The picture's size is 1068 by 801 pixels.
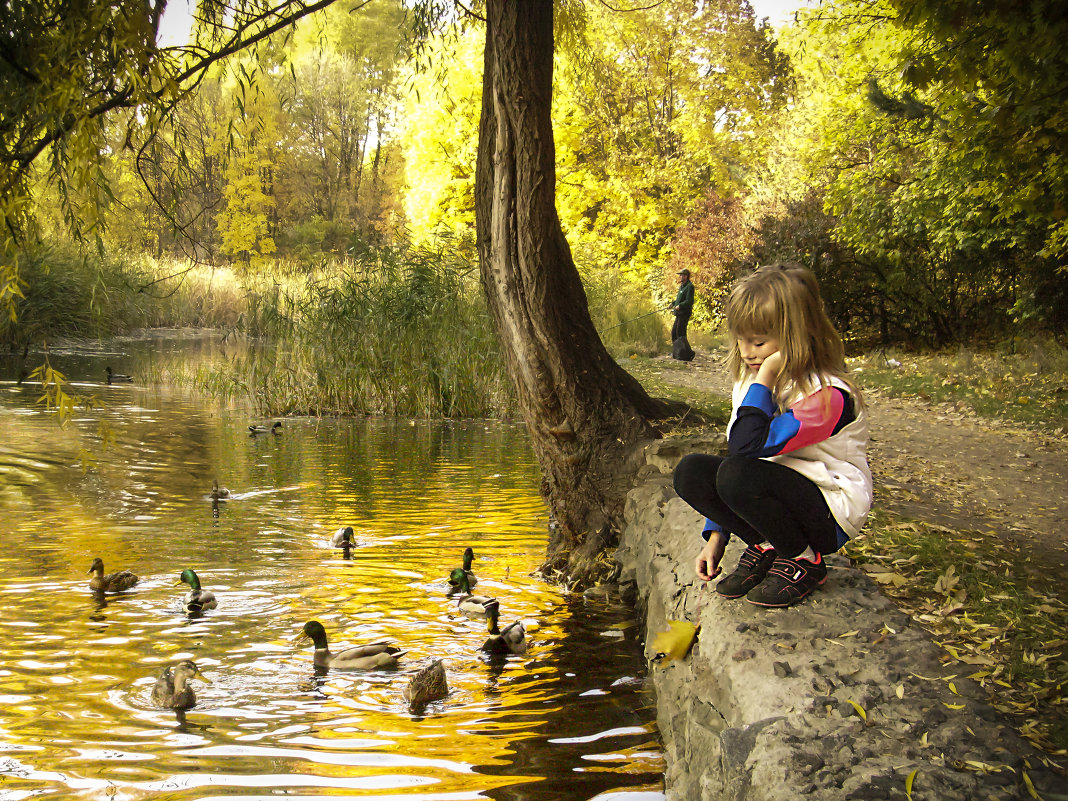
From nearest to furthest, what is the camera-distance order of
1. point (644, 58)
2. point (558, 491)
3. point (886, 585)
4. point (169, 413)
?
point (886, 585), point (558, 491), point (169, 413), point (644, 58)

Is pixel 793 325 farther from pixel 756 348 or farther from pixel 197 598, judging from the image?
pixel 197 598

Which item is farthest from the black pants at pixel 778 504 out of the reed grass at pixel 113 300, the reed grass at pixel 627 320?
the reed grass at pixel 627 320

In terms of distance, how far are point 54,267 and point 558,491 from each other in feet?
58.0

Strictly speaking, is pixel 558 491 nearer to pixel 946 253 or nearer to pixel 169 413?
pixel 169 413

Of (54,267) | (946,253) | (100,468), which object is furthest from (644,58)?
(100,468)

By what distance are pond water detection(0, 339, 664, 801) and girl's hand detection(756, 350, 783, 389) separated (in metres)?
1.83

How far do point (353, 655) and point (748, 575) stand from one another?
253cm

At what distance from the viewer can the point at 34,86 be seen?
477 centimetres

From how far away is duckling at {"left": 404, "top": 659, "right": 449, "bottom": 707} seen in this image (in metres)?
4.98

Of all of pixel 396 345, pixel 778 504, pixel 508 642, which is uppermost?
pixel 396 345

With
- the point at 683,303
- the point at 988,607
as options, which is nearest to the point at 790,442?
the point at 988,607

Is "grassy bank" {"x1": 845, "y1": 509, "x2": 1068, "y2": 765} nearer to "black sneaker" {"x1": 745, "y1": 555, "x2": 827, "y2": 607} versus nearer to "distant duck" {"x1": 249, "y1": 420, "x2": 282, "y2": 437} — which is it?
"black sneaker" {"x1": 745, "y1": 555, "x2": 827, "y2": 607}

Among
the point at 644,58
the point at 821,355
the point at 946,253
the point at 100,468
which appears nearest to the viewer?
the point at 821,355

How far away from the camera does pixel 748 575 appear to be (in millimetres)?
4047
